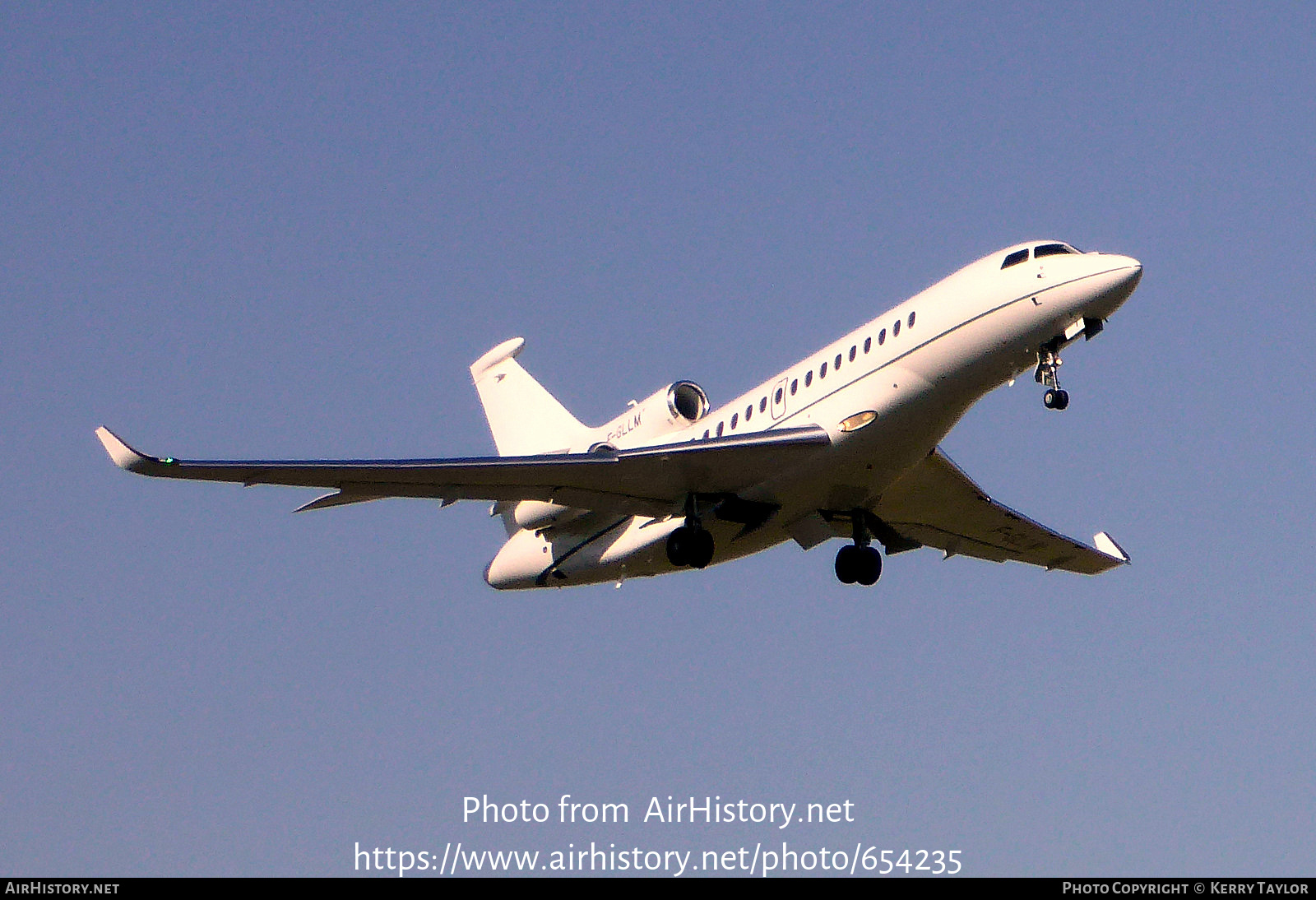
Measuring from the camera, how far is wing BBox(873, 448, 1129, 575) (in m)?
23.8

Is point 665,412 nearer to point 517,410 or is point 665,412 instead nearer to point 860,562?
point 860,562

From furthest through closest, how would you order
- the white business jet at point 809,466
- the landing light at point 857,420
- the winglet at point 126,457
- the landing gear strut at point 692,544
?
1. the landing gear strut at point 692,544
2. the landing light at point 857,420
3. the white business jet at point 809,466
4. the winglet at point 126,457

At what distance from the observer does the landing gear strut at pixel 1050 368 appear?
20.4 meters

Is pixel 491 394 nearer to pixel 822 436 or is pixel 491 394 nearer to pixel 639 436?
pixel 639 436

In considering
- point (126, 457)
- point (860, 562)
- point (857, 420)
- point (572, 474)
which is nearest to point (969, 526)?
point (860, 562)

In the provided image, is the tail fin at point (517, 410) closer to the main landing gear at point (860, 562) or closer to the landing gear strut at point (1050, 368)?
the main landing gear at point (860, 562)

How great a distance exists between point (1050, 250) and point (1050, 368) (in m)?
1.44

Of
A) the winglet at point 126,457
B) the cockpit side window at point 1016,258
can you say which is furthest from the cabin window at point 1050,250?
the winglet at point 126,457

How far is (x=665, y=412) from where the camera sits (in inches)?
949

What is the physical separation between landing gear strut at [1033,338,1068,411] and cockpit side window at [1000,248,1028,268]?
1.07 metres

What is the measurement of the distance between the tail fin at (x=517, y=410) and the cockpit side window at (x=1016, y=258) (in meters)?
9.04

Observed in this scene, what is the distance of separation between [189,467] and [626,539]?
6.47 metres

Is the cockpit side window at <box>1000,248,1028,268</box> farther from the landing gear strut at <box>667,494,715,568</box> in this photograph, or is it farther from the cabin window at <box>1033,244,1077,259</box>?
the landing gear strut at <box>667,494,715,568</box>

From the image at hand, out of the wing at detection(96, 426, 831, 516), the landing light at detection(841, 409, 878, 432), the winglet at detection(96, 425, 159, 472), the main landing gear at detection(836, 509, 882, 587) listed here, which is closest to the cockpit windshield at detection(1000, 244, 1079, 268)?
the landing light at detection(841, 409, 878, 432)
